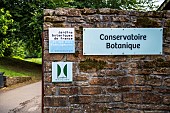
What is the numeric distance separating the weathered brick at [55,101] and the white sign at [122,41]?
2.77ft

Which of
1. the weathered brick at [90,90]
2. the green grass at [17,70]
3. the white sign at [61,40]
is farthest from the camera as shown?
the green grass at [17,70]

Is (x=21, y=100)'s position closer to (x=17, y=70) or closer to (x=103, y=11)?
(x=103, y=11)

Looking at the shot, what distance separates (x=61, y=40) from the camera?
191 inches

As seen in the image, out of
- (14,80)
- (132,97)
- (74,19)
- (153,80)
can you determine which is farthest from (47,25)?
(14,80)

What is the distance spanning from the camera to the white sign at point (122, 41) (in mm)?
4898

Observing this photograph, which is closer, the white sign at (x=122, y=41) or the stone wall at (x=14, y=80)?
the white sign at (x=122, y=41)

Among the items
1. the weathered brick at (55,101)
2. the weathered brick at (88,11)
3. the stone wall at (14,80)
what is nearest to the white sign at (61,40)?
the weathered brick at (88,11)

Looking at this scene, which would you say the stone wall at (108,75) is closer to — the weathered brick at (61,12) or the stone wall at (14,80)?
the weathered brick at (61,12)

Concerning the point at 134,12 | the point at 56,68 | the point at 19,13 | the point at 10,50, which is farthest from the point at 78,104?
the point at 10,50

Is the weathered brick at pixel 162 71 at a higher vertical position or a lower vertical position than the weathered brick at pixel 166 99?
higher

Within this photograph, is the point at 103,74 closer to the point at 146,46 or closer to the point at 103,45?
the point at 103,45

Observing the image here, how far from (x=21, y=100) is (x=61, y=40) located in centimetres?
539

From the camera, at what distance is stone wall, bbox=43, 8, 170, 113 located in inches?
193

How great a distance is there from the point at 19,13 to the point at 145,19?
13.8 meters
